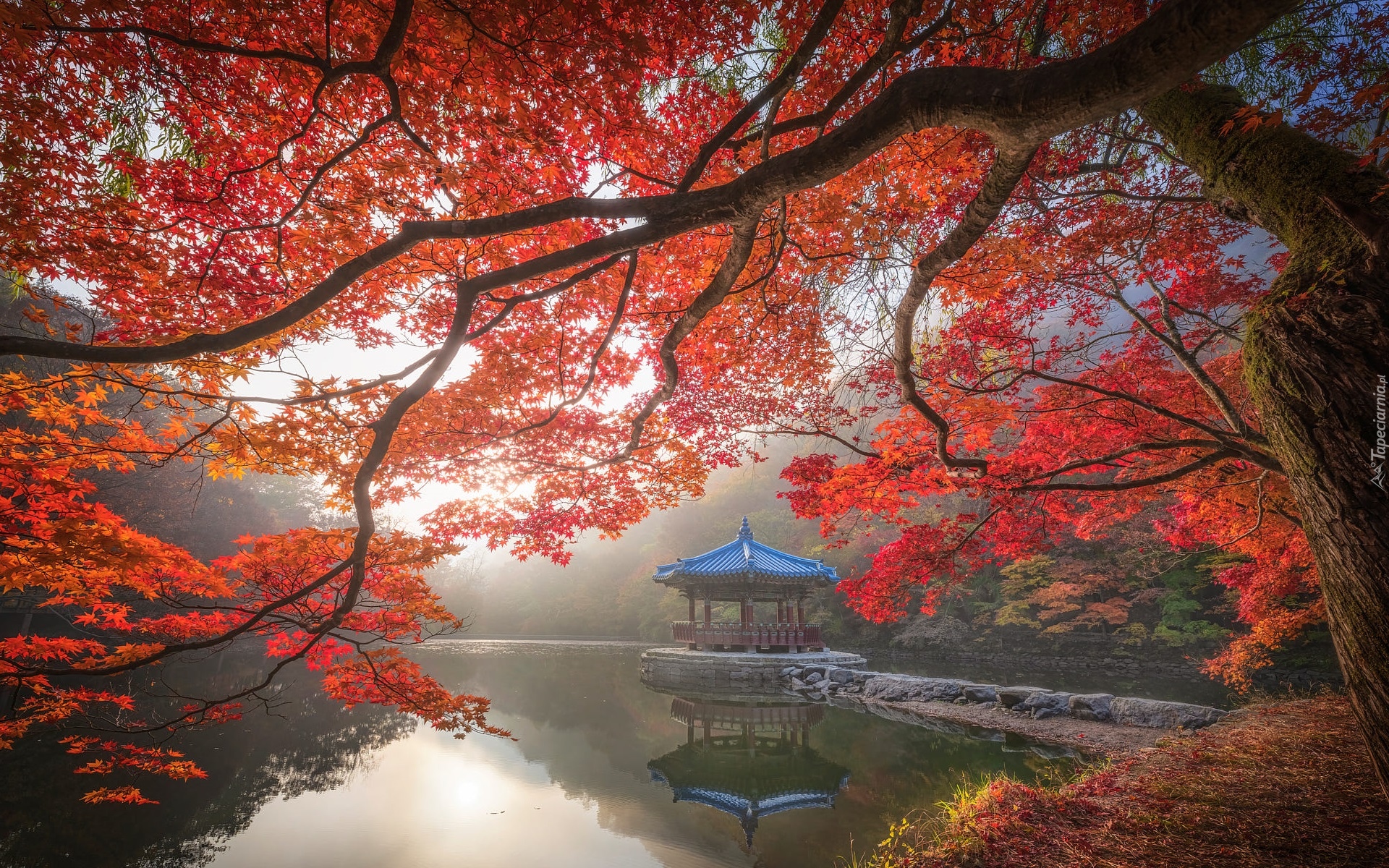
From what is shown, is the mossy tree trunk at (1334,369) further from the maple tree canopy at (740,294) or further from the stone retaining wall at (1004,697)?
the stone retaining wall at (1004,697)

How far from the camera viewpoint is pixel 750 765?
24.7ft

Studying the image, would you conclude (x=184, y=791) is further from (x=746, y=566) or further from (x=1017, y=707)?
(x=1017, y=707)

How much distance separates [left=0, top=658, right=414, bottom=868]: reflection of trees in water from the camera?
4965mm

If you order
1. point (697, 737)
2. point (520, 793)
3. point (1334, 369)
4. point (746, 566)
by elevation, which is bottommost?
point (520, 793)

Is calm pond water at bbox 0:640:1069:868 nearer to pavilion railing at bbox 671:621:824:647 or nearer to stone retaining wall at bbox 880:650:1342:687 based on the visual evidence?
pavilion railing at bbox 671:621:824:647

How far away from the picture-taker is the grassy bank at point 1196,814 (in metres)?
2.46

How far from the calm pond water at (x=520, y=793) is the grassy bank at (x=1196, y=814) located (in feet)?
5.58

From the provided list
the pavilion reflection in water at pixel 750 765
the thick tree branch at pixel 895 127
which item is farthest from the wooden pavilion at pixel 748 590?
the thick tree branch at pixel 895 127

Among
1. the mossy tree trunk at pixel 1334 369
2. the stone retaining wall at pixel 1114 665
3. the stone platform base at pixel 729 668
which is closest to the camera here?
the mossy tree trunk at pixel 1334 369

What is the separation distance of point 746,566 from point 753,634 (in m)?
1.85

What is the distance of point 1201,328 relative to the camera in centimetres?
486

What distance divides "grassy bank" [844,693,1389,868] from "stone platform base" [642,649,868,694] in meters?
8.04

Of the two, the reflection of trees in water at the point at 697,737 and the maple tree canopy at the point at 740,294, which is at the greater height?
the maple tree canopy at the point at 740,294

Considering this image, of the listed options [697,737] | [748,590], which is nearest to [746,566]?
[748,590]
